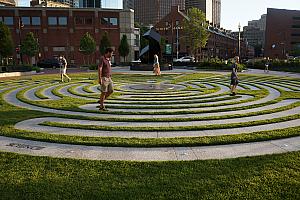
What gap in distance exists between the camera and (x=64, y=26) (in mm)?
64812

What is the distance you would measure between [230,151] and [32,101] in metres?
9.79

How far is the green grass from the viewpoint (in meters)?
4.58

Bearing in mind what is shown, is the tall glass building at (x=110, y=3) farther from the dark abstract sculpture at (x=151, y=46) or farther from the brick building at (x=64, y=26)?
the dark abstract sculpture at (x=151, y=46)

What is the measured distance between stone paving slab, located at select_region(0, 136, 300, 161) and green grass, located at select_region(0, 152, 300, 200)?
36 cm

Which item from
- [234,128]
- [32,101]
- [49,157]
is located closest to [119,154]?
[49,157]

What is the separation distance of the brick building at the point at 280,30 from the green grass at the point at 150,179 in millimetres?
114619

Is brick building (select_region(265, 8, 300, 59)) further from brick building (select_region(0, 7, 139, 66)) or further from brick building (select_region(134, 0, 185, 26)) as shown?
brick building (select_region(0, 7, 139, 66))

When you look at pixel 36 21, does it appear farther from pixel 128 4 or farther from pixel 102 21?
pixel 128 4

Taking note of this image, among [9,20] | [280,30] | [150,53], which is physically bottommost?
[150,53]

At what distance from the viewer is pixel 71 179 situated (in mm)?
5125

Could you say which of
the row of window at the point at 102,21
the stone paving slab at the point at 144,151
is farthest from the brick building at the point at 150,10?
the stone paving slab at the point at 144,151

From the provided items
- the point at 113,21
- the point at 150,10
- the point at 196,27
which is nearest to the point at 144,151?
the point at 196,27

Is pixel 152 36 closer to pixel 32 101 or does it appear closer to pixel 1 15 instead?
pixel 32 101

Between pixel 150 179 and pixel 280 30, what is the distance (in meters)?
119
